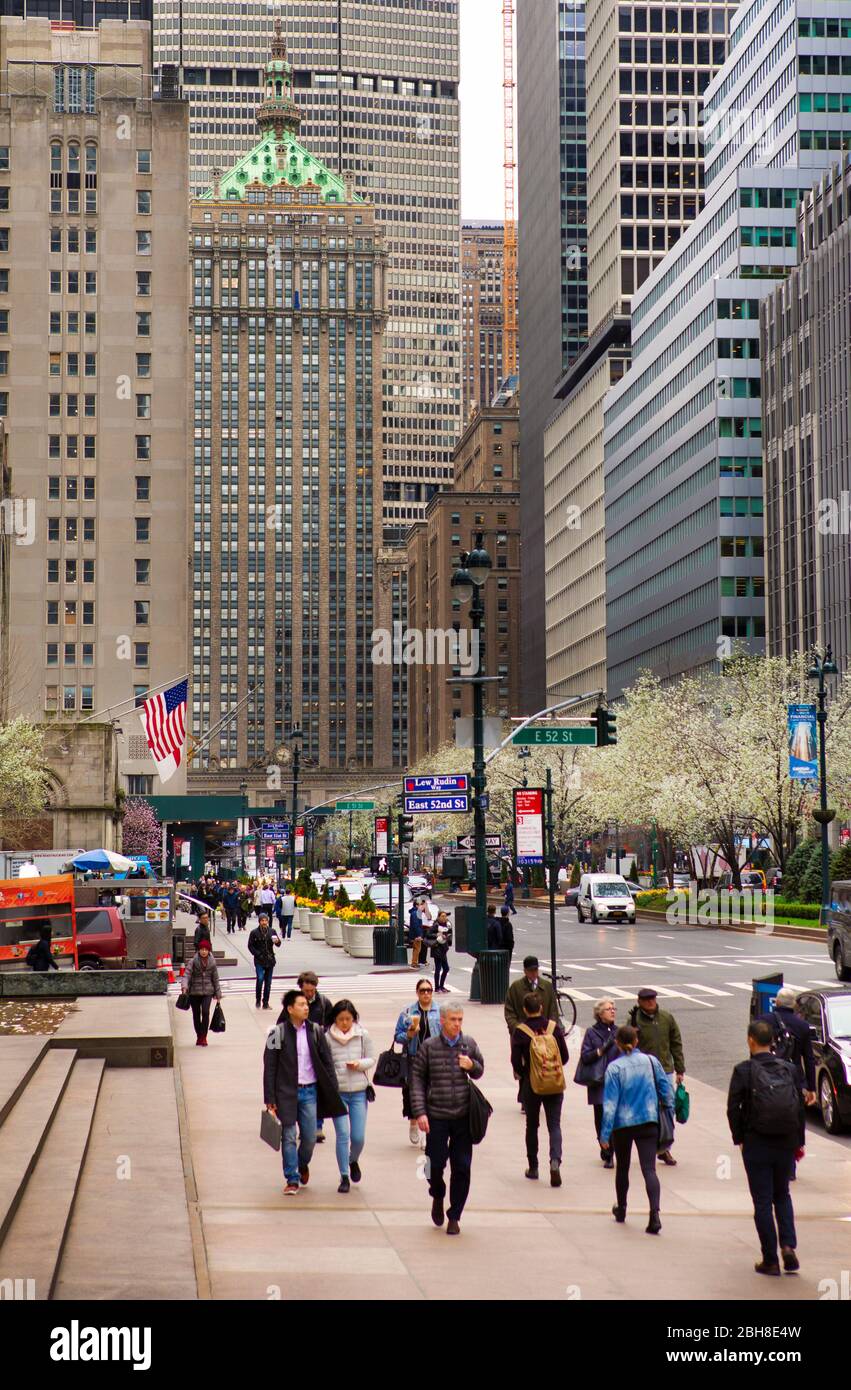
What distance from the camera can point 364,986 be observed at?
3531 centimetres

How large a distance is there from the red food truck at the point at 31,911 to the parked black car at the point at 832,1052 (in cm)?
2071

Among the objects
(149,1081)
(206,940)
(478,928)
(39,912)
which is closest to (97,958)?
(39,912)

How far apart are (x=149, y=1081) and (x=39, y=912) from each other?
16.8 metres

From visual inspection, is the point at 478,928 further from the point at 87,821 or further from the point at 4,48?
the point at 4,48

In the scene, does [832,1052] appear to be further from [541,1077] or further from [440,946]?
[440,946]

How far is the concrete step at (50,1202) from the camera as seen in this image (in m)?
10.3

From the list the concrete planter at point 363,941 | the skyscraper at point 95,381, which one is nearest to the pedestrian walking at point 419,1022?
the concrete planter at point 363,941

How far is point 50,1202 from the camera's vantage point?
40.4ft

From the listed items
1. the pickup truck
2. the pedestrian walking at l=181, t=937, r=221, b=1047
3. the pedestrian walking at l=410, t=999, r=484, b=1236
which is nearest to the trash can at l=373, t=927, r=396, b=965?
the pickup truck

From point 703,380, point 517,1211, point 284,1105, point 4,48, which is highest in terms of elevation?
point 4,48

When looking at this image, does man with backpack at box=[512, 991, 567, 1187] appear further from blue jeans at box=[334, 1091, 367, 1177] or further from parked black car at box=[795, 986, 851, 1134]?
parked black car at box=[795, 986, 851, 1134]

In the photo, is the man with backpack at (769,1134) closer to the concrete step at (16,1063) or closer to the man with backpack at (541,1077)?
the man with backpack at (541,1077)

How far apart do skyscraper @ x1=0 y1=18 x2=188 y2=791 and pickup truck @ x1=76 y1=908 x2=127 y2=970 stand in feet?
179
